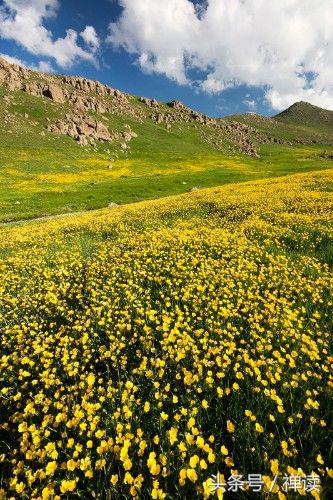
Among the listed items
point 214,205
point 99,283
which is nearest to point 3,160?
point 214,205

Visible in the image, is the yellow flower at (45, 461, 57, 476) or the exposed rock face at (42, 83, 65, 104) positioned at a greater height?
the exposed rock face at (42, 83, 65, 104)

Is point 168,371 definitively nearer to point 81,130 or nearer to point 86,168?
point 86,168

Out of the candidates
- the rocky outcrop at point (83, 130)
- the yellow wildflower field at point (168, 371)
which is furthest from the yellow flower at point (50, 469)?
the rocky outcrop at point (83, 130)

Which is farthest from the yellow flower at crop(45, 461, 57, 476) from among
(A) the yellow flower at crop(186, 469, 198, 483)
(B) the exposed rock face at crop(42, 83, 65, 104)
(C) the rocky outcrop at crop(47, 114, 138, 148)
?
(B) the exposed rock face at crop(42, 83, 65, 104)

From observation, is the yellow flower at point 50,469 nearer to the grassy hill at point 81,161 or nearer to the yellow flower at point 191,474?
the yellow flower at point 191,474

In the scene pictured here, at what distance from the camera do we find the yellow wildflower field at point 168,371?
3.76 m

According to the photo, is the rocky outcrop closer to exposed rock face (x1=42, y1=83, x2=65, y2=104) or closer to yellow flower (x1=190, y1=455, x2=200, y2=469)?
exposed rock face (x1=42, y1=83, x2=65, y2=104)

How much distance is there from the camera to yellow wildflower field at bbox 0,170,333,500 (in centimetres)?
376

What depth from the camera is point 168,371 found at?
5496 millimetres

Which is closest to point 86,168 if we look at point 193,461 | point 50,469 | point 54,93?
point 50,469

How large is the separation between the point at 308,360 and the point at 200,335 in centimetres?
212

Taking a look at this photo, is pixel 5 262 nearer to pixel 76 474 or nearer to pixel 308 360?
pixel 76 474

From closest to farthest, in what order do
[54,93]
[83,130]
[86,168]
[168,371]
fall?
[168,371]
[86,168]
[83,130]
[54,93]

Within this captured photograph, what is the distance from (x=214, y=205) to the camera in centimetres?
2408
